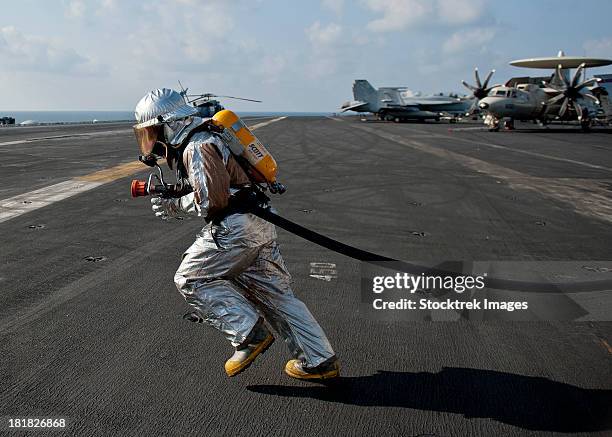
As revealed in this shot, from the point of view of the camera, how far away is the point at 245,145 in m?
3.46

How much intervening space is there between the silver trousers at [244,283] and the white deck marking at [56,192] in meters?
5.78

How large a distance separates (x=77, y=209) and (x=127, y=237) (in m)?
2.35

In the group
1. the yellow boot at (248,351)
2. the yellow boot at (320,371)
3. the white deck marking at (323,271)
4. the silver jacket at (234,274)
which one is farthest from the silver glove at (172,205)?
the white deck marking at (323,271)

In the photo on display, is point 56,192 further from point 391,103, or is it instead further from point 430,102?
point 430,102

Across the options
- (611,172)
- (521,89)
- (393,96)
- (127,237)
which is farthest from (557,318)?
(393,96)

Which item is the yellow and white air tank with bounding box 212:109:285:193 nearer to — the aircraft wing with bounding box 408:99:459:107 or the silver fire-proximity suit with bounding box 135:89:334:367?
the silver fire-proximity suit with bounding box 135:89:334:367

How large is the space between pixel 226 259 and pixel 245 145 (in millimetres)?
799

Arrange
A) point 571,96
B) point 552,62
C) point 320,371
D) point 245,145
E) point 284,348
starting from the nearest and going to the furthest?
point 320,371, point 245,145, point 284,348, point 571,96, point 552,62

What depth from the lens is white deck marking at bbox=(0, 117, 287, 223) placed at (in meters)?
8.52

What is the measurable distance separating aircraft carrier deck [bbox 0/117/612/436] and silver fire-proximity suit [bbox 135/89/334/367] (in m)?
0.36

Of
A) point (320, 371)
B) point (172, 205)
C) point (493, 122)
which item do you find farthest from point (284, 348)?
point (493, 122)

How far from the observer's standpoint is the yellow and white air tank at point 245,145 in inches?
135

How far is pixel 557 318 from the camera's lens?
4488 mm

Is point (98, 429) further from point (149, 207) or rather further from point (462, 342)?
point (149, 207)
